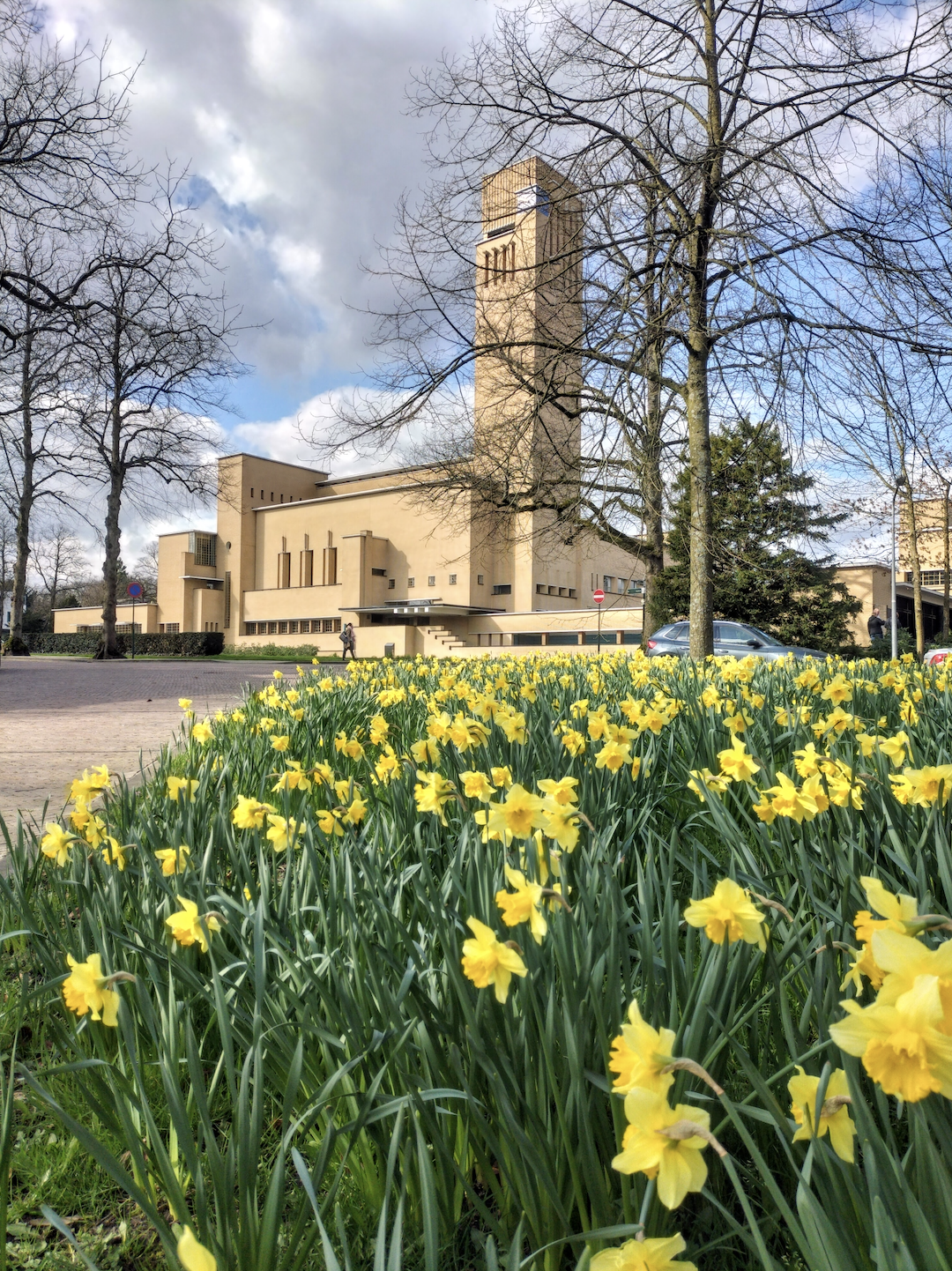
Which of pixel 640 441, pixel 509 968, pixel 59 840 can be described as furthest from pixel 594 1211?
pixel 640 441

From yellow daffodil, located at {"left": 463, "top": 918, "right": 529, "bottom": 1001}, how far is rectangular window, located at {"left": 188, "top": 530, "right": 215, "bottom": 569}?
56.9m

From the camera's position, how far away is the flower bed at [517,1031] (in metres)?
0.84

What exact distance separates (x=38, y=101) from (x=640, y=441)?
9.38 m

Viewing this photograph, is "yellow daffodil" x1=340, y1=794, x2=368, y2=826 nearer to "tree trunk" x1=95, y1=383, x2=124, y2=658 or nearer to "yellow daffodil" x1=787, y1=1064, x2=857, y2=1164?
"yellow daffodil" x1=787, y1=1064, x2=857, y2=1164

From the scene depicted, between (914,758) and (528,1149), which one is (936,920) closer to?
(528,1149)

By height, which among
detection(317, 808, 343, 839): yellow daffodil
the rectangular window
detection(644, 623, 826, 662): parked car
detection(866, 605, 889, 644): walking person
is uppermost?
the rectangular window

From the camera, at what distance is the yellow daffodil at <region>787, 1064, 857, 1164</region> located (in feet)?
2.79

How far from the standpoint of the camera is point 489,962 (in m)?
1.11

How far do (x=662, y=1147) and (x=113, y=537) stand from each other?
31100 mm

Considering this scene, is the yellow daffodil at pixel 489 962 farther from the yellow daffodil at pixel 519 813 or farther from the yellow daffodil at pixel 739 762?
the yellow daffodil at pixel 739 762

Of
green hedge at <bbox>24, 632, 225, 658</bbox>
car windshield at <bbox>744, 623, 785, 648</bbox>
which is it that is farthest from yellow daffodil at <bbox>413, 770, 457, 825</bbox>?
green hedge at <bbox>24, 632, 225, 658</bbox>

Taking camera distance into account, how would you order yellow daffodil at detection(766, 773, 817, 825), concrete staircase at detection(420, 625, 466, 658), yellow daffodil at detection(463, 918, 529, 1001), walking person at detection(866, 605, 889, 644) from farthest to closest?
concrete staircase at detection(420, 625, 466, 658), walking person at detection(866, 605, 889, 644), yellow daffodil at detection(766, 773, 817, 825), yellow daffodil at detection(463, 918, 529, 1001)

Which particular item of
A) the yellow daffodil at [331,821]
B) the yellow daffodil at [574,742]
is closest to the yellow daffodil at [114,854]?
the yellow daffodil at [331,821]

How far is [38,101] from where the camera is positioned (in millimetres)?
10570
